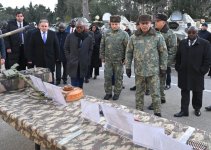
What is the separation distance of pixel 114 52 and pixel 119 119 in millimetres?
3738

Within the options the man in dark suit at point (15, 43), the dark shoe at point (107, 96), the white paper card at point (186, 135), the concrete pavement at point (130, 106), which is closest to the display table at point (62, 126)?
the white paper card at point (186, 135)

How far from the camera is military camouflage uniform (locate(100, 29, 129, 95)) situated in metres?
6.12

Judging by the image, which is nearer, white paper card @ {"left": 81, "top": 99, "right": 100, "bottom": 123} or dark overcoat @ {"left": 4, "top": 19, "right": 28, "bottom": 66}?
white paper card @ {"left": 81, "top": 99, "right": 100, "bottom": 123}

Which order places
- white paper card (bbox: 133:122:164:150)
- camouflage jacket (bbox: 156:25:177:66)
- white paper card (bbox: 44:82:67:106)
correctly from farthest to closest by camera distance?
1. camouflage jacket (bbox: 156:25:177:66)
2. white paper card (bbox: 44:82:67:106)
3. white paper card (bbox: 133:122:164:150)

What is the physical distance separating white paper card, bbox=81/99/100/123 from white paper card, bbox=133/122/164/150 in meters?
0.55

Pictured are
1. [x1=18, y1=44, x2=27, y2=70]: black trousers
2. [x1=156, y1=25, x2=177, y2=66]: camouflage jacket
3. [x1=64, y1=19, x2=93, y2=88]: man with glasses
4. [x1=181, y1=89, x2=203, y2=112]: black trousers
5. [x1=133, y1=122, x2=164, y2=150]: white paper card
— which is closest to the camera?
[x1=133, y1=122, x2=164, y2=150]: white paper card

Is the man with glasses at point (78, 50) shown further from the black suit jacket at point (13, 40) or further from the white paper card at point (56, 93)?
the white paper card at point (56, 93)

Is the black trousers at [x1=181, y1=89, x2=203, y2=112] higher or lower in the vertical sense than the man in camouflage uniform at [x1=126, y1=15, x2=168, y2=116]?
Result: lower

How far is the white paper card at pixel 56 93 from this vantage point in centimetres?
327

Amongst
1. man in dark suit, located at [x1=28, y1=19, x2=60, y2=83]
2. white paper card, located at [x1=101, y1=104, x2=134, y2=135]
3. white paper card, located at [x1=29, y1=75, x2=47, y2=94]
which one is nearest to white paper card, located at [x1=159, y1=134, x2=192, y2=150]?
white paper card, located at [x1=101, y1=104, x2=134, y2=135]

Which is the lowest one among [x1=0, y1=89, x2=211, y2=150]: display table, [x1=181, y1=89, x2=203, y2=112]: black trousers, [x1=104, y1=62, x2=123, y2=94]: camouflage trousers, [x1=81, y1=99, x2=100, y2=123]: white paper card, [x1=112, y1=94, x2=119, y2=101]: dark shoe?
[x1=112, y1=94, x2=119, y2=101]: dark shoe

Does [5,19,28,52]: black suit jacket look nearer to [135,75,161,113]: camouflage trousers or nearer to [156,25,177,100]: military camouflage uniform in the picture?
[156,25,177,100]: military camouflage uniform

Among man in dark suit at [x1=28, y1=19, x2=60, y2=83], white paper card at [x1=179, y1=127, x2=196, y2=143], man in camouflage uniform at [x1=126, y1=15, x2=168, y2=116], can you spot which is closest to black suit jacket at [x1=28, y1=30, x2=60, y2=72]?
man in dark suit at [x1=28, y1=19, x2=60, y2=83]

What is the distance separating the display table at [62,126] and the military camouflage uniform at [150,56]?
1859 mm
